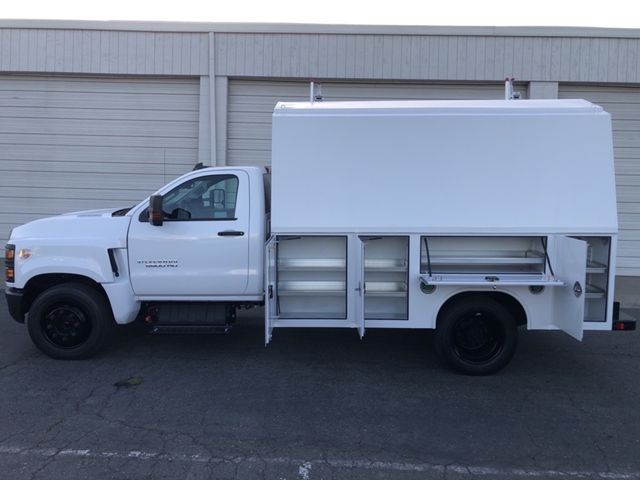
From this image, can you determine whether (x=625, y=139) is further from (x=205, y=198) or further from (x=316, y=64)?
(x=205, y=198)

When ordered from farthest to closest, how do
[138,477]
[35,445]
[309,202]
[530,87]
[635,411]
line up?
[530,87] → [309,202] → [635,411] → [35,445] → [138,477]

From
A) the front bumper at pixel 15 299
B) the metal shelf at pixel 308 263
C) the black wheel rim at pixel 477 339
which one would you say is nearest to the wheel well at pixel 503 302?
the black wheel rim at pixel 477 339

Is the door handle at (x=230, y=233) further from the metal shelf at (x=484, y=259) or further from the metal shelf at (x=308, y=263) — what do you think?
the metal shelf at (x=484, y=259)

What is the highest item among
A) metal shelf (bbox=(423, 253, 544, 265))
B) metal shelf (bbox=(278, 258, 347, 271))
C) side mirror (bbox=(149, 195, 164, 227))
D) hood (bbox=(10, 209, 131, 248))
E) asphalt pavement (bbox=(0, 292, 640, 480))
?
side mirror (bbox=(149, 195, 164, 227))

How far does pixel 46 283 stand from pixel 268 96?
674 centimetres

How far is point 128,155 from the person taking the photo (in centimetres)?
A: 1241

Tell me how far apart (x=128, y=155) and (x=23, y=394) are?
7.51 metres

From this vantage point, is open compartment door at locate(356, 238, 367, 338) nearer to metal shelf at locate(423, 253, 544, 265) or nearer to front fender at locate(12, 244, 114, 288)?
metal shelf at locate(423, 253, 544, 265)

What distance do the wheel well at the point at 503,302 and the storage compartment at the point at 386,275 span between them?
1.38 feet

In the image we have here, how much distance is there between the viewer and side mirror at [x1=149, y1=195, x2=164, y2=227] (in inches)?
244

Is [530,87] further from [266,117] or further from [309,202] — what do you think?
[309,202]

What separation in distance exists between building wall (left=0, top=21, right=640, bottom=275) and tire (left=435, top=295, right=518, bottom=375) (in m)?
6.83

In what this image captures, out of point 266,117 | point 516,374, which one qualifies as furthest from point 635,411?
point 266,117

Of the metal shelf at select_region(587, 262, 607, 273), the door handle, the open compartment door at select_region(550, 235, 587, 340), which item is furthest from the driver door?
the metal shelf at select_region(587, 262, 607, 273)
